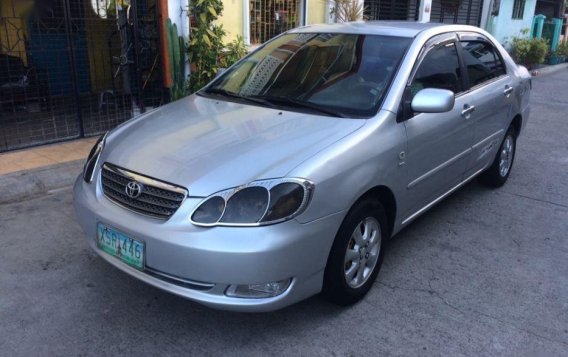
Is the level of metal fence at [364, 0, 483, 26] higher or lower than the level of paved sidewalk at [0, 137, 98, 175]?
higher

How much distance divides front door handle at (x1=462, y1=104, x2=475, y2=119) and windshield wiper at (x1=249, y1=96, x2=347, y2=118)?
1.27 m

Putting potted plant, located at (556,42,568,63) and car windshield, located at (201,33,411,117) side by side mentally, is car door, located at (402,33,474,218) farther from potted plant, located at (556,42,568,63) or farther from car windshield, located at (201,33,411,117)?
potted plant, located at (556,42,568,63)

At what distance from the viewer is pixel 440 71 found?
149 inches

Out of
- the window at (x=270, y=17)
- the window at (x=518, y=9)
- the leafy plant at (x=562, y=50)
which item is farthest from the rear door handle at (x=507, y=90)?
the leafy plant at (x=562, y=50)

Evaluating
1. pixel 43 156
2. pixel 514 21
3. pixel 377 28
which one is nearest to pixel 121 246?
pixel 377 28

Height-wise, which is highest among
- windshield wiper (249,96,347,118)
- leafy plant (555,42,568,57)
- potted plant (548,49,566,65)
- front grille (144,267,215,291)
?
windshield wiper (249,96,347,118)

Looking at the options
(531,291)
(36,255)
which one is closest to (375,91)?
(531,291)

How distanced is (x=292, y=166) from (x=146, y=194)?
76 centimetres

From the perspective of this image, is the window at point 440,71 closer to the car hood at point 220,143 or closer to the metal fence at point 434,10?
the car hood at point 220,143

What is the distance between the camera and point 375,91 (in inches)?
129

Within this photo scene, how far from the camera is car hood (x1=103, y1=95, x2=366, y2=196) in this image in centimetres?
256

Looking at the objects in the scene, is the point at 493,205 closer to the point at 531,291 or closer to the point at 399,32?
the point at 531,291

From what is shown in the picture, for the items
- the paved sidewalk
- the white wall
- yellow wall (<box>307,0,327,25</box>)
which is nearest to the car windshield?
the paved sidewalk

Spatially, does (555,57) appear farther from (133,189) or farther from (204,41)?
(133,189)
